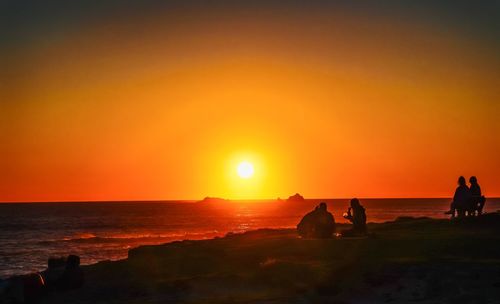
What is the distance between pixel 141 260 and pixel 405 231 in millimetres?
12003

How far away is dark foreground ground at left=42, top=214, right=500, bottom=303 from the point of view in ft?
63.8

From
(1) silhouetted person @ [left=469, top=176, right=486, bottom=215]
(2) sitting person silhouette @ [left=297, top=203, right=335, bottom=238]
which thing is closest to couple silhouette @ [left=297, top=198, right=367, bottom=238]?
(2) sitting person silhouette @ [left=297, top=203, right=335, bottom=238]

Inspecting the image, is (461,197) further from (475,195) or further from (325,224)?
(325,224)

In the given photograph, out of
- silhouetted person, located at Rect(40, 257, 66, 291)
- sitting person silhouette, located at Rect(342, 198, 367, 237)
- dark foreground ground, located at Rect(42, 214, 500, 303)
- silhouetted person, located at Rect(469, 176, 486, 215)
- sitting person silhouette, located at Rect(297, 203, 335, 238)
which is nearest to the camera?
dark foreground ground, located at Rect(42, 214, 500, 303)

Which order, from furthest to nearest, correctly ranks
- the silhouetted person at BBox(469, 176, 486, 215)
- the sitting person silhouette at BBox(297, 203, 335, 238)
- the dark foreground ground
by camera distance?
the silhouetted person at BBox(469, 176, 486, 215) → the sitting person silhouette at BBox(297, 203, 335, 238) → the dark foreground ground

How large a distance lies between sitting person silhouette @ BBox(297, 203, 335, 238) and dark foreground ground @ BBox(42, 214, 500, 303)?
4.59 ft

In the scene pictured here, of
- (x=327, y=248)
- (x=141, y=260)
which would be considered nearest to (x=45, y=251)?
(x=141, y=260)

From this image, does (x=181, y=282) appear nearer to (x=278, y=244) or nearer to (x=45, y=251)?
(x=278, y=244)

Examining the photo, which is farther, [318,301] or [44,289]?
[44,289]

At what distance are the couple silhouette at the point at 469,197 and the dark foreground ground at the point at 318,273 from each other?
5.34m

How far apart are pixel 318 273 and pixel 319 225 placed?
8213 mm

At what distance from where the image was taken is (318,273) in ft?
69.8

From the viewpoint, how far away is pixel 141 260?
2741cm

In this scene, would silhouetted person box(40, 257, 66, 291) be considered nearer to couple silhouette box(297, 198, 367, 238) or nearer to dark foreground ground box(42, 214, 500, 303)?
dark foreground ground box(42, 214, 500, 303)
